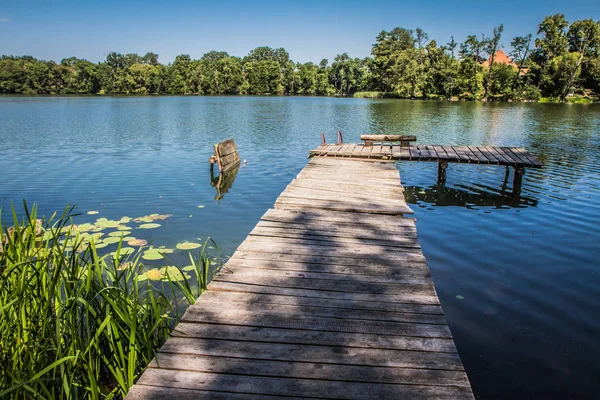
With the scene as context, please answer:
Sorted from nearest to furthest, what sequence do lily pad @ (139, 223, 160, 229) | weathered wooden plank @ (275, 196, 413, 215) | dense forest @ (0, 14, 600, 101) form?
weathered wooden plank @ (275, 196, 413, 215) < lily pad @ (139, 223, 160, 229) < dense forest @ (0, 14, 600, 101)

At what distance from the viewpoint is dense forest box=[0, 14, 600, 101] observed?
6581cm

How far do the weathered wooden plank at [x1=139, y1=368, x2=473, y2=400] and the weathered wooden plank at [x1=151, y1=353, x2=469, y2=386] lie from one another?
0.16ft

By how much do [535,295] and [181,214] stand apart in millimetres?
7394

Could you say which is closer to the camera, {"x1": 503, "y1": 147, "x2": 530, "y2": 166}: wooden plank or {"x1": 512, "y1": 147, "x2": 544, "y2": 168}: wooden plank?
{"x1": 512, "y1": 147, "x2": 544, "y2": 168}: wooden plank

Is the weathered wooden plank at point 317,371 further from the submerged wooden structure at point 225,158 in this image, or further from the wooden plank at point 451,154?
the submerged wooden structure at point 225,158

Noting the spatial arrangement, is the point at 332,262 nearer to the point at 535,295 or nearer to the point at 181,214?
the point at 535,295

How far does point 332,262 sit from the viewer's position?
15.4 ft

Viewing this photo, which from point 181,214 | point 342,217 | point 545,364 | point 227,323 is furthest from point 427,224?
point 227,323

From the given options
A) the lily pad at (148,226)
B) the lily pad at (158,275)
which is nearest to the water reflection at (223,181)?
Result: the lily pad at (148,226)

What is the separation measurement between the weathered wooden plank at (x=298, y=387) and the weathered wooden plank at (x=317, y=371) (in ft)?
0.16

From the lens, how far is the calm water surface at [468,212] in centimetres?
446

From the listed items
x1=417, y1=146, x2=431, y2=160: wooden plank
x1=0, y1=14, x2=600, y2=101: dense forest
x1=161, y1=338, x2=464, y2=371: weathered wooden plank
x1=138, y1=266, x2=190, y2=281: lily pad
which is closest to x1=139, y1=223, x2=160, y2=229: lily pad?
x1=138, y1=266, x2=190, y2=281: lily pad

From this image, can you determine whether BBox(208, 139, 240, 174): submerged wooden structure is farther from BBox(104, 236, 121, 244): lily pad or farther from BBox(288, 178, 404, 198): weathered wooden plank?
BBox(104, 236, 121, 244): lily pad

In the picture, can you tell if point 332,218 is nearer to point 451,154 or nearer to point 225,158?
point 451,154
